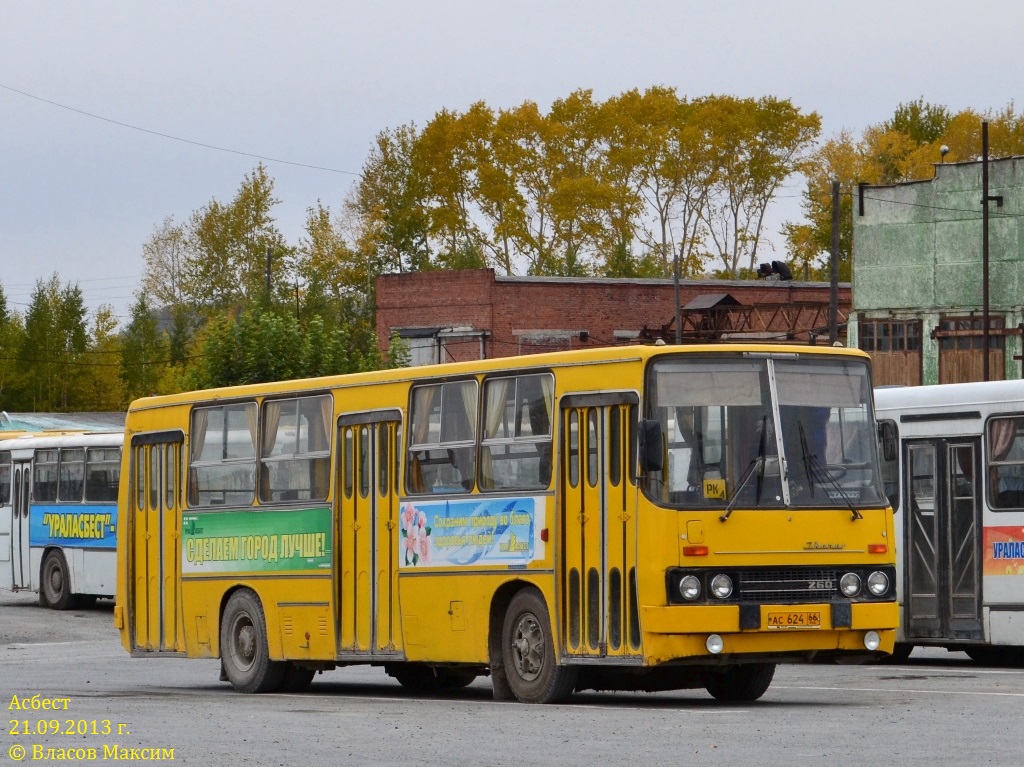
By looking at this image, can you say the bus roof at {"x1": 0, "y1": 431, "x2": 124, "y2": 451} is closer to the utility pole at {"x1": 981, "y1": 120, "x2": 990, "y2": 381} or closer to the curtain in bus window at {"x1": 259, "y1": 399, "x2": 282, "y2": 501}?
the curtain in bus window at {"x1": 259, "y1": 399, "x2": 282, "y2": 501}

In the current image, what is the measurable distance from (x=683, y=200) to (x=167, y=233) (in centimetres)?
2941

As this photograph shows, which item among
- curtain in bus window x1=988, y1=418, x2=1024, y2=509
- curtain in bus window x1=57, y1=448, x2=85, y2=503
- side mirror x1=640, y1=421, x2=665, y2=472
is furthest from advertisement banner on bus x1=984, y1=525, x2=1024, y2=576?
curtain in bus window x1=57, y1=448, x2=85, y2=503

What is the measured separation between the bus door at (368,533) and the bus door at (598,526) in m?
2.41

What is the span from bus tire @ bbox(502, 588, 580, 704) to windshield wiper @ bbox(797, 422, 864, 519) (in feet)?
7.64

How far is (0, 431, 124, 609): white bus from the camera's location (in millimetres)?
35344

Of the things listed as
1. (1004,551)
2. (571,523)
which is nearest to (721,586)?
(571,523)

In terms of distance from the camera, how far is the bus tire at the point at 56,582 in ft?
119

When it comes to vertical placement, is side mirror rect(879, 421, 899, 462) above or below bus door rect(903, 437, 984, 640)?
above

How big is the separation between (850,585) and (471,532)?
319cm

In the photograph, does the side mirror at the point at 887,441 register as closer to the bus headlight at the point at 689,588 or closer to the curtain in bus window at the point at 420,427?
the bus headlight at the point at 689,588

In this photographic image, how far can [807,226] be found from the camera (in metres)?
90.8

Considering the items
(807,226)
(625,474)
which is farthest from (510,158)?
(625,474)

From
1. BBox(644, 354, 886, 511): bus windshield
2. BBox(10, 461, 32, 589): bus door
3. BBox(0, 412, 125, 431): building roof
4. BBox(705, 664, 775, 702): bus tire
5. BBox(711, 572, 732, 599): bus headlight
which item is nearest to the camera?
BBox(711, 572, 732, 599): bus headlight

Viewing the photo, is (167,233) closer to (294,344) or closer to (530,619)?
(294,344)
